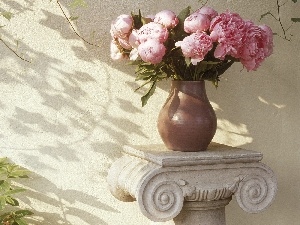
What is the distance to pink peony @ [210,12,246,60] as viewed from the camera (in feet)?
9.14

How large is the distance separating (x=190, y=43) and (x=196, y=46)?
32 millimetres

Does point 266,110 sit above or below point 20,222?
above

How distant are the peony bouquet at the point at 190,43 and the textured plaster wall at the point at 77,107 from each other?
0.38m

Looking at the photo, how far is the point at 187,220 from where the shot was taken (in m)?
3.00

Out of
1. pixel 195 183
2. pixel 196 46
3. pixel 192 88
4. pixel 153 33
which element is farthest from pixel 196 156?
pixel 153 33

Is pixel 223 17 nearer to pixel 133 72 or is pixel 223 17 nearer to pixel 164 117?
pixel 164 117

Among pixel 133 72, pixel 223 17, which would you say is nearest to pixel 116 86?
pixel 133 72

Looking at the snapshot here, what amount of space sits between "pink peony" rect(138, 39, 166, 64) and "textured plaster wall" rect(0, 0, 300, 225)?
2.07 feet

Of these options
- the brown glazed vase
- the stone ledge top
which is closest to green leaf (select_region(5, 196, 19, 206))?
the stone ledge top

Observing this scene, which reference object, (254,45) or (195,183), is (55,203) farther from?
(254,45)

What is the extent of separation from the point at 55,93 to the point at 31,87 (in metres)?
0.14

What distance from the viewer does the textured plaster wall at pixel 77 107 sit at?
10.9 feet

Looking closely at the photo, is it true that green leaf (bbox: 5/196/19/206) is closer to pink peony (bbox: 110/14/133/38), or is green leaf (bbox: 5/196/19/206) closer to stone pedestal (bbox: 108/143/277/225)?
stone pedestal (bbox: 108/143/277/225)

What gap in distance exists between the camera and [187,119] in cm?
295
